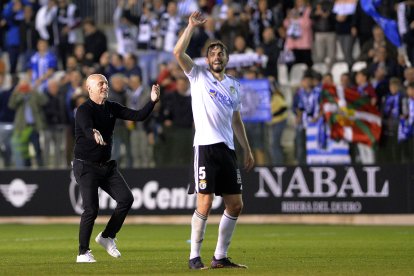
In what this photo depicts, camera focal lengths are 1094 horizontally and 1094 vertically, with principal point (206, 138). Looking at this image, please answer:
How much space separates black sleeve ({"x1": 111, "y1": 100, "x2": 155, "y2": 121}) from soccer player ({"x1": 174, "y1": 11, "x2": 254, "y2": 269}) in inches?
44.0

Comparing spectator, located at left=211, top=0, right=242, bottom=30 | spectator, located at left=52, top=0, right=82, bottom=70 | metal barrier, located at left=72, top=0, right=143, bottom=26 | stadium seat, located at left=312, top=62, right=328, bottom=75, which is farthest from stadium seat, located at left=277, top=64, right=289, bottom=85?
metal barrier, located at left=72, top=0, right=143, bottom=26

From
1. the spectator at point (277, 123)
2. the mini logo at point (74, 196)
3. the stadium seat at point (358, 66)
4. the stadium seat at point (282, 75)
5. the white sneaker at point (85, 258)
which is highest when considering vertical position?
the stadium seat at point (358, 66)

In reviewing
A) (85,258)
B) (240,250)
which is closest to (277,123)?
(240,250)

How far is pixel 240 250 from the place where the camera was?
1528 cm

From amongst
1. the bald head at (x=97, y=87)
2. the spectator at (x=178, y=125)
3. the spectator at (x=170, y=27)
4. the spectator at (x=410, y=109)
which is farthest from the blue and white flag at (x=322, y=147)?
the bald head at (x=97, y=87)

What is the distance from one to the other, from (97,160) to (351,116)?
9.53 m

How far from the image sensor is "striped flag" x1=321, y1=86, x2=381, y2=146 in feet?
69.9

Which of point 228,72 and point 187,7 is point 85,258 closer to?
point 228,72

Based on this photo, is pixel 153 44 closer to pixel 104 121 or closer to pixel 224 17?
pixel 224 17

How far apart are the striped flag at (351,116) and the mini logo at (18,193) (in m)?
6.97

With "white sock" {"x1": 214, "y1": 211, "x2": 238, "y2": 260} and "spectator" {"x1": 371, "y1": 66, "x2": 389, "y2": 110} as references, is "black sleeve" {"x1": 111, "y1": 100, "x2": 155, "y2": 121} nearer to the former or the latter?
"white sock" {"x1": 214, "y1": 211, "x2": 238, "y2": 260}

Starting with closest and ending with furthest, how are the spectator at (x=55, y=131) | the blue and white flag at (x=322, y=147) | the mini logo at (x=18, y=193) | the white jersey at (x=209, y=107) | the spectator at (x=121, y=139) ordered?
the white jersey at (x=209, y=107), the blue and white flag at (x=322, y=147), the spectator at (x=121, y=139), the spectator at (x=55, y=131), the mini logo at (x=18, y=193)

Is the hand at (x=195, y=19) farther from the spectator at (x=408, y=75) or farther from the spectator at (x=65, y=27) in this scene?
the spectator at (x=65, y=27)

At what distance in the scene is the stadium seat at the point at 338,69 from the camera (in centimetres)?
2359
